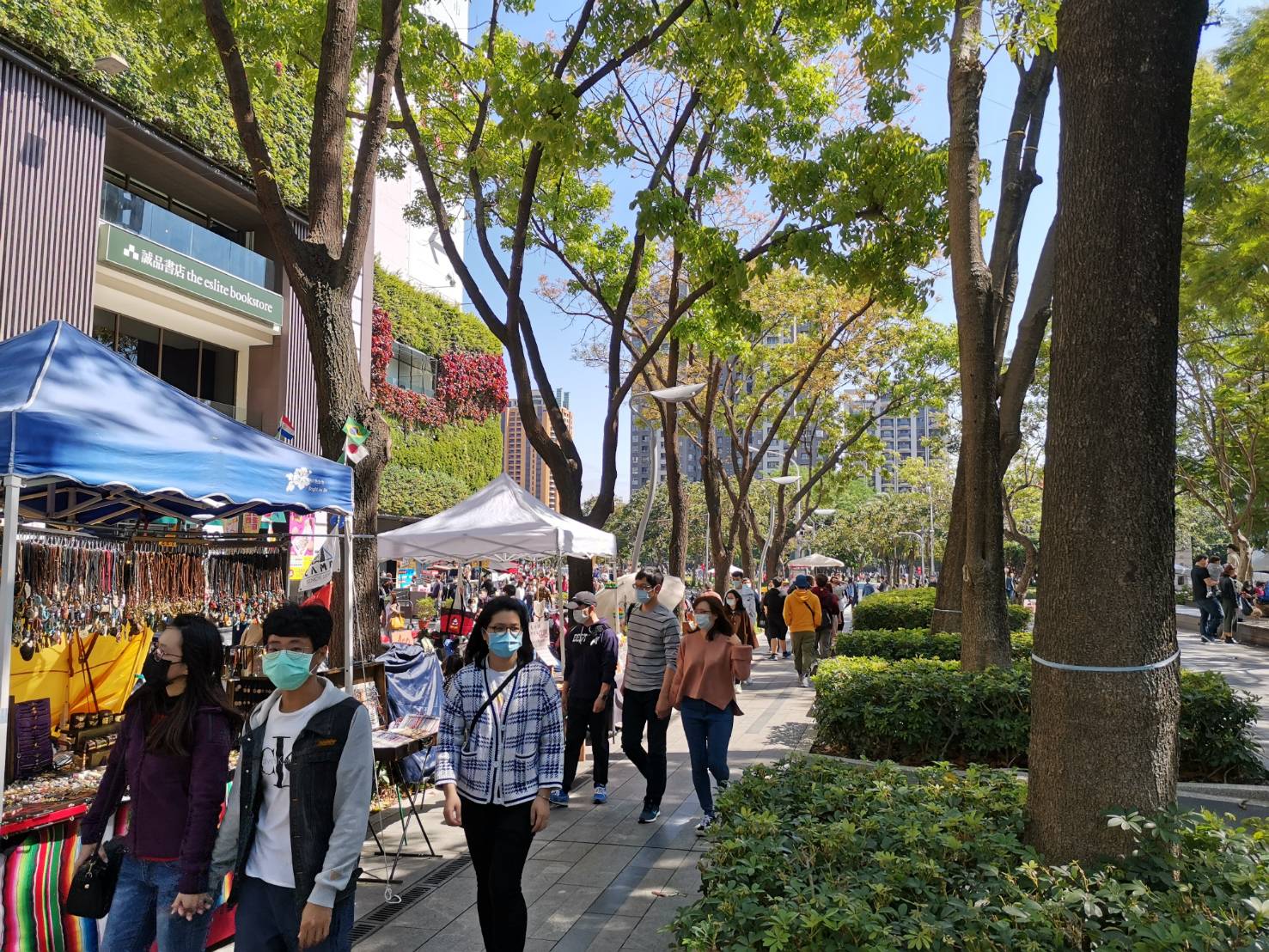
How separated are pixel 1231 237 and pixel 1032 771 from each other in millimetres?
13056

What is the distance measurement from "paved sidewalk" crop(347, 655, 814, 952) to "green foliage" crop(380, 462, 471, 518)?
76.1 feet

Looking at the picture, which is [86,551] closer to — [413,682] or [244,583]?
[244,583]

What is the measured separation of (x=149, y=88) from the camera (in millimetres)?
15930

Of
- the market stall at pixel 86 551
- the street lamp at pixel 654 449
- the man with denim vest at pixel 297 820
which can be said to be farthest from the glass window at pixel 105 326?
the man with denim vest at pixel 297 820

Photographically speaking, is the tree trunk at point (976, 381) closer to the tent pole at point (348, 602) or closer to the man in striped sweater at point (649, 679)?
the man in striped sweater at point (649, 679)

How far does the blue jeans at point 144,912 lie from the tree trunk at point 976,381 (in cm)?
681

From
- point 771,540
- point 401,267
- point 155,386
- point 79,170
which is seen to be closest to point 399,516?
point 401,267

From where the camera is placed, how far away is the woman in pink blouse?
628cm

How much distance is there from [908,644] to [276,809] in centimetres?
1015

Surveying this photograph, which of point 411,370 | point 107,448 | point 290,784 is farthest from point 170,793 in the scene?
point 411,370

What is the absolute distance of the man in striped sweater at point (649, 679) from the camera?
6.59 metres

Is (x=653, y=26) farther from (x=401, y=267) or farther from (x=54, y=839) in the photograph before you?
(x=401, y=267)

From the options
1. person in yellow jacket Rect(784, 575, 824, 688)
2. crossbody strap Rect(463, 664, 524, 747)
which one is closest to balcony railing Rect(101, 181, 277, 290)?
person in yellow jacket Rect(784, 575, 824, 688)

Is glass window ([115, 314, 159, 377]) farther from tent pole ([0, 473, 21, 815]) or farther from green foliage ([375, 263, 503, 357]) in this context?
tent pole ([0, 473, 21, 815])
